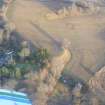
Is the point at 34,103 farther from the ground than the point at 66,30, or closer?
closer

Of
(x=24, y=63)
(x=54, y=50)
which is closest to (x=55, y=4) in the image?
(x=54, y=50)

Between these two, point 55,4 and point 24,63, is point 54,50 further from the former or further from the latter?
point 55,4

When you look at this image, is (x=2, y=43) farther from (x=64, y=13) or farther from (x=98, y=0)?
(x=98, y=0)

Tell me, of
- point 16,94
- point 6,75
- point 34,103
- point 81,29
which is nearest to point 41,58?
point 6,75

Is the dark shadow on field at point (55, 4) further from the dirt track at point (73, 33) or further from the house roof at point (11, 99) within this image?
the house roof at point (11, 99)

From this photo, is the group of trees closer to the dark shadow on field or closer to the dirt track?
the dirt track

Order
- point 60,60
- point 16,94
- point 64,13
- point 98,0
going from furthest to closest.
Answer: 1. point 98,0
2. point 64,13
3. point 60,60
4. point 16,94

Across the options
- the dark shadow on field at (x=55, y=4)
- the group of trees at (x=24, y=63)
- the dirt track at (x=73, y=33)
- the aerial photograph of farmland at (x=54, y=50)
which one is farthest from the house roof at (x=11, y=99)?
the dark shadow on field at (x=55, y=4)
